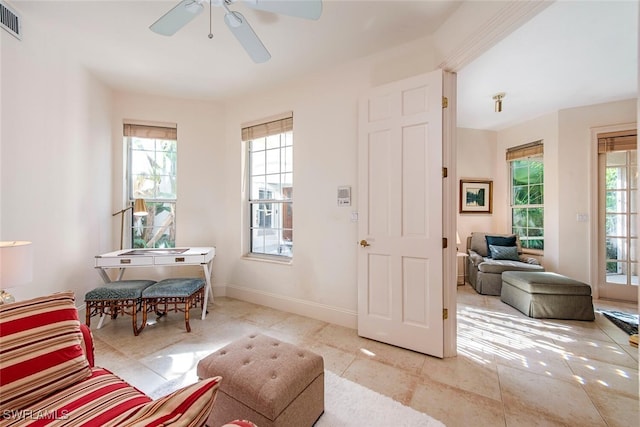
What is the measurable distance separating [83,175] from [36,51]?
3.68ft

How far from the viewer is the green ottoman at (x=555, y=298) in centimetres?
281

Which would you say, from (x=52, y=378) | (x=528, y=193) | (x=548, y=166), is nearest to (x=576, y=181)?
(x=548, y=166)

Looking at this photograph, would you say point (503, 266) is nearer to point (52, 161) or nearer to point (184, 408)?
point (184, 408)

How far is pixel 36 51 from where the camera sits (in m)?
2.17

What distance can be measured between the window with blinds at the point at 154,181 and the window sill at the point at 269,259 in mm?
1061

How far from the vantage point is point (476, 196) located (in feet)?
15.4

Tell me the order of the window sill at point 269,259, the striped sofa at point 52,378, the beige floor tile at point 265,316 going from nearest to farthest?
1. the striped sofa at point 52,378
2. the beige floor tile at point 265,316
3. the window sill at point 269,259

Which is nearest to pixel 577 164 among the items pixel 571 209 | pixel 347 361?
pixel 571 209

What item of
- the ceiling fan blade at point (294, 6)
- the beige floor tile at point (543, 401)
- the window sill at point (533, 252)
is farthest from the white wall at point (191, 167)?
the window sill at point (533, 252)

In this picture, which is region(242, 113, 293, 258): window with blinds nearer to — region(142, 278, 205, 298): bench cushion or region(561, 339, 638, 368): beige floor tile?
region(142, 278, 205, 298): bench cushion

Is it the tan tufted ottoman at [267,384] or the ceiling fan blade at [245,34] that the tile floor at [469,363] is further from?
the ceiling fan blade at [245,34]

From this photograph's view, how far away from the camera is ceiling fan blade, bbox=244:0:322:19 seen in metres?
1.50

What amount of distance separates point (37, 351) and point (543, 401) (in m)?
2.73

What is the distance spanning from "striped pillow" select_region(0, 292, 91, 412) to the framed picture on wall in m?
5.09
